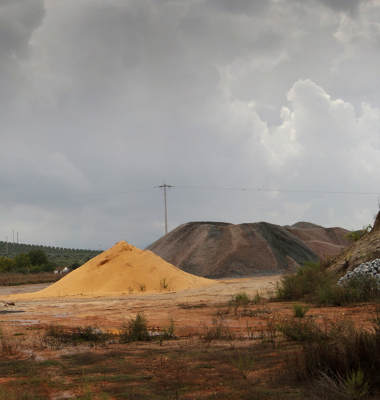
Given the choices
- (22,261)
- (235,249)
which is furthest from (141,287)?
(22,261)

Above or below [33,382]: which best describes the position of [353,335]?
above

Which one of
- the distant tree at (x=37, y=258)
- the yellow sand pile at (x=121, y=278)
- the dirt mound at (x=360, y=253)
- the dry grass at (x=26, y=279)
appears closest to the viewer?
the dirt mound at (x=360, y=253)

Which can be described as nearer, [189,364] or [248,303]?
[189,364]

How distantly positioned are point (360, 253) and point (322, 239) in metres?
31.2

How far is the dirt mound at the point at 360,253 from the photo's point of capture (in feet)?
41.7

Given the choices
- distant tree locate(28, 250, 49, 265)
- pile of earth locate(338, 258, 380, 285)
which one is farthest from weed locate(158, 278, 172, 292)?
distant tree locate(28, 250, 49, 265)

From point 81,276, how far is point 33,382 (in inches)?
682

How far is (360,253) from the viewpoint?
43.2 feet

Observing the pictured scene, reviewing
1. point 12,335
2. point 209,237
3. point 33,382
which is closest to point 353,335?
point 33,382

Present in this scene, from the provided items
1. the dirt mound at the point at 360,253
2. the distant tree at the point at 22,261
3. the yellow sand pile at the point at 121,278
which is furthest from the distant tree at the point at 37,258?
the dirt mound at the point at 360,253

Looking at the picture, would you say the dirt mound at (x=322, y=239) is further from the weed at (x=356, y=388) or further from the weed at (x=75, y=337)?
the weed at (x=356, y=388)

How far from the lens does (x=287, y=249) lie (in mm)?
33344

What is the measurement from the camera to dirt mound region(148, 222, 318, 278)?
100 feet

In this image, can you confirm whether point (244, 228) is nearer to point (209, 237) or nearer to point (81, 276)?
point (209, 237)
